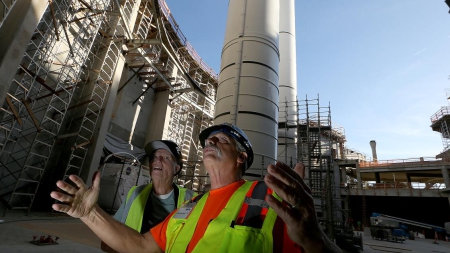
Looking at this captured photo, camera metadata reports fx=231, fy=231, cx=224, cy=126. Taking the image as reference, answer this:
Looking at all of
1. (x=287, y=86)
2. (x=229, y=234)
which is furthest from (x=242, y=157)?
(x=287, y=86)

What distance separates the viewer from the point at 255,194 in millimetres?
1483

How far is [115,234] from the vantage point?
1681 mm

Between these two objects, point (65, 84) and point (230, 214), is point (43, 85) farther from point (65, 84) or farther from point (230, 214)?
point (230, 214)

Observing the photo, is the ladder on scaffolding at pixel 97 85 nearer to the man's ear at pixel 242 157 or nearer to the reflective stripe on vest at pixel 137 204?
the reflective stripe on vest at pixel 137 204

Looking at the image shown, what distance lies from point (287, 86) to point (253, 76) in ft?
28.0

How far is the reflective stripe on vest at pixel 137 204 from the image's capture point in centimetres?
253

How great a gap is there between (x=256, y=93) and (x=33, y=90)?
8.84 metres

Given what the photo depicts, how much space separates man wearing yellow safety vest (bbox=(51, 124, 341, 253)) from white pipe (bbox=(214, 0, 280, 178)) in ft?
18.5

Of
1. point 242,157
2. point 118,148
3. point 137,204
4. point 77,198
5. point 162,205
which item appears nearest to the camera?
point 77,198

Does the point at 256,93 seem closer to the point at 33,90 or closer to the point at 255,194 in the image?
the point at 255,194

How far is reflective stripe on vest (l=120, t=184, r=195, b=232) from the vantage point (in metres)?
2.53

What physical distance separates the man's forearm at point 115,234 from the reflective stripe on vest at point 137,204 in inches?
29.7

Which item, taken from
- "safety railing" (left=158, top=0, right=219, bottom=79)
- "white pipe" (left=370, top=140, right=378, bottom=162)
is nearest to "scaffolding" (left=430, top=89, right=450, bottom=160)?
"white pipe" (left=370, top=140, right=378, bottom=162)

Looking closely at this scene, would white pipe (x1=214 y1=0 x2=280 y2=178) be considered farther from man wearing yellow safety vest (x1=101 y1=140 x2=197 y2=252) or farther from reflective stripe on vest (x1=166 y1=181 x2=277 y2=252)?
reflective stripe on vest (x1=166 y1=181 x2=277 y2=252)
